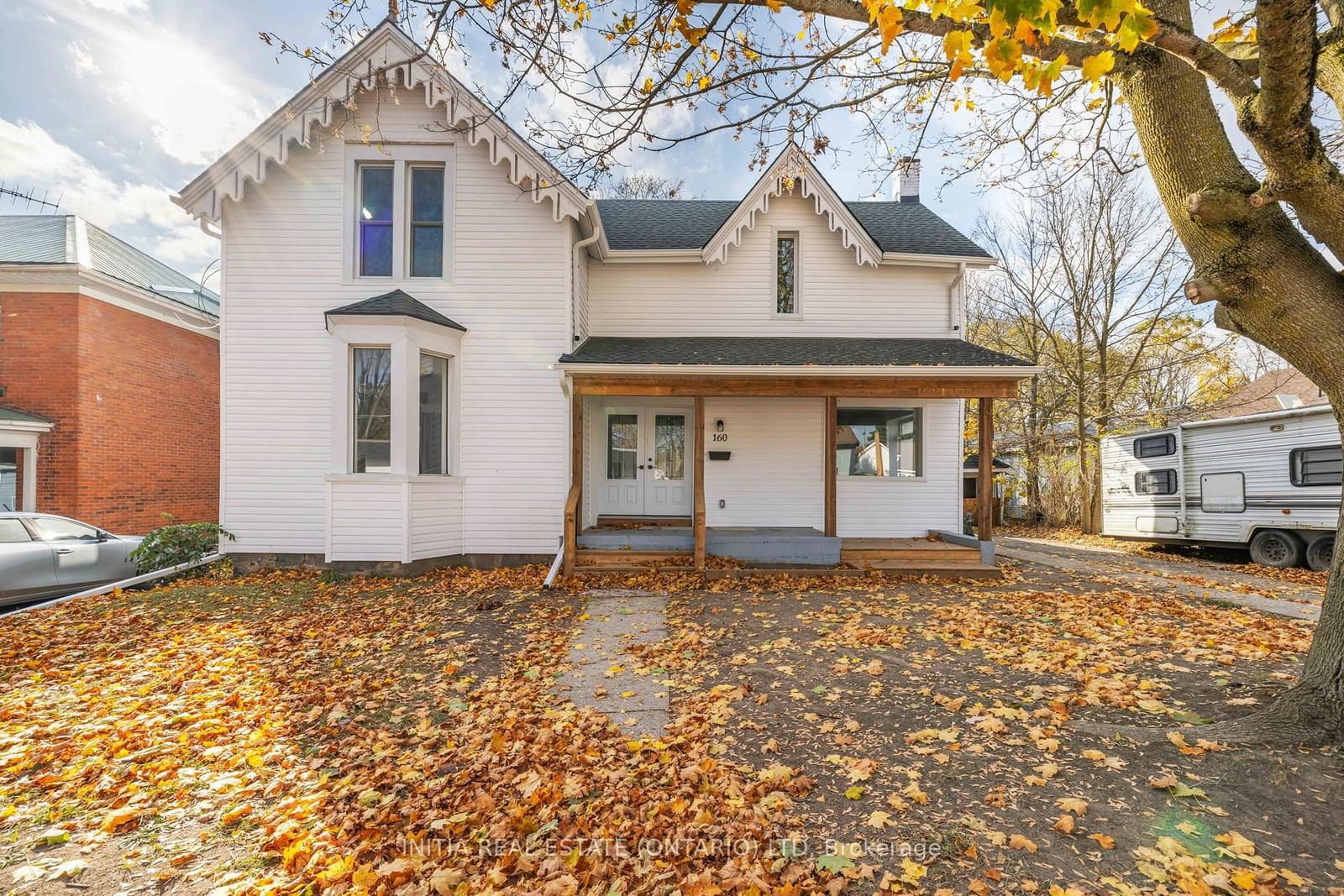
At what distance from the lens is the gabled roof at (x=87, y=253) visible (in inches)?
446

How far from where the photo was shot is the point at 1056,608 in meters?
6.65

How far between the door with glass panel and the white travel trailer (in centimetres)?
1074

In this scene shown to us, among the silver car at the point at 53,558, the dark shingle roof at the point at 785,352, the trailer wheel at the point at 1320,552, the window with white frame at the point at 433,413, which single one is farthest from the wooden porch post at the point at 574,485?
the trailer wheel at the point at 1320,552

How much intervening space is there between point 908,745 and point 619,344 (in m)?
8.08

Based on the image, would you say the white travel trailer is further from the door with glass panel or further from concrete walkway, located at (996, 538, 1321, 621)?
the door with glass panel

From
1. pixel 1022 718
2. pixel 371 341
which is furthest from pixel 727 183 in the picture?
pixel 1022 718

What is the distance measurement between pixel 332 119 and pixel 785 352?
850 centimetres

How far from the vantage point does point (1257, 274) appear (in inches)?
128

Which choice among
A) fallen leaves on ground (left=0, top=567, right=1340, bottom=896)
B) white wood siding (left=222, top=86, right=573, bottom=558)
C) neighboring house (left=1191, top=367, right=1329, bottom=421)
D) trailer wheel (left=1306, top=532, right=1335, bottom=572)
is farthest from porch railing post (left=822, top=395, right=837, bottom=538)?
neighboring house (left=1191, top=367, right=1329, bottom=421)

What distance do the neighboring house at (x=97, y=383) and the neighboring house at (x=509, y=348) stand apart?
17.4ft

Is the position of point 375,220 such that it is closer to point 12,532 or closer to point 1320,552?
point 12,532

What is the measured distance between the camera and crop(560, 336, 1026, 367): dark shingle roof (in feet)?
28.0

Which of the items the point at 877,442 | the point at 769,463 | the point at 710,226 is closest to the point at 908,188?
the point at 710,226

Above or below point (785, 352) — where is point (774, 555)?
below
